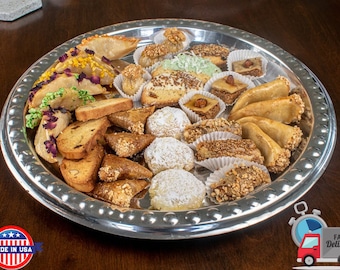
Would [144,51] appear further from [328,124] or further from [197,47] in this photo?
[328,124]

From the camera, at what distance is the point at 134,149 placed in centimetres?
132

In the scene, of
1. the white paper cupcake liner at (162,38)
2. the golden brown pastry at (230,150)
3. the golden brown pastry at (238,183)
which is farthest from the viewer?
the white paper cupcake liner at (162,38)

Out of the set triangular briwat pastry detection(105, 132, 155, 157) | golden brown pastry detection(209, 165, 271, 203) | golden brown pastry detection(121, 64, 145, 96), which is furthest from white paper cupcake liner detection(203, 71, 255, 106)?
golden brown pastry detection(209, 165, 271, 203)

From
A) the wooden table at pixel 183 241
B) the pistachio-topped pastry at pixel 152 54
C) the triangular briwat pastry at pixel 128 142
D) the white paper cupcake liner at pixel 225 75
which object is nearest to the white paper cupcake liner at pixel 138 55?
the pistachio-topped pastry at pixel 152 54

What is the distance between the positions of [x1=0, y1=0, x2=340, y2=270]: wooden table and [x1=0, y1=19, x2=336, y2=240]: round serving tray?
5 centimetres

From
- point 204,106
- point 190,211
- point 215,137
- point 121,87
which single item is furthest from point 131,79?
point 190,211

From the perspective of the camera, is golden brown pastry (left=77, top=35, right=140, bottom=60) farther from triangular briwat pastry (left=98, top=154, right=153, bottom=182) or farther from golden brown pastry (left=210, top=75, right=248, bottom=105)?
triangular briwat pastry (left=98, top=154, right=153, bottom=182)

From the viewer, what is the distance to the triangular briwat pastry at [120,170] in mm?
1215

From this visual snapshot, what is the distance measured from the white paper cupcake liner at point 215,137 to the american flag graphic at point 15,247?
1.67 feet

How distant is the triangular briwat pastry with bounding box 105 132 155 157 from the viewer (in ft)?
4.28

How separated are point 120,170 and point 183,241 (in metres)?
0.25

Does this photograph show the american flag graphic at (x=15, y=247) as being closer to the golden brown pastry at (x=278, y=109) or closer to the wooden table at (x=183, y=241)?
the wooden table at (x=183, y=241)

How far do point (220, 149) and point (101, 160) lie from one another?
32 cm

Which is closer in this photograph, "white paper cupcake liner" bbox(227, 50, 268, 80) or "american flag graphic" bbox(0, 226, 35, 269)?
"american flag graphic" bbox(0, 226, 35, 269)
